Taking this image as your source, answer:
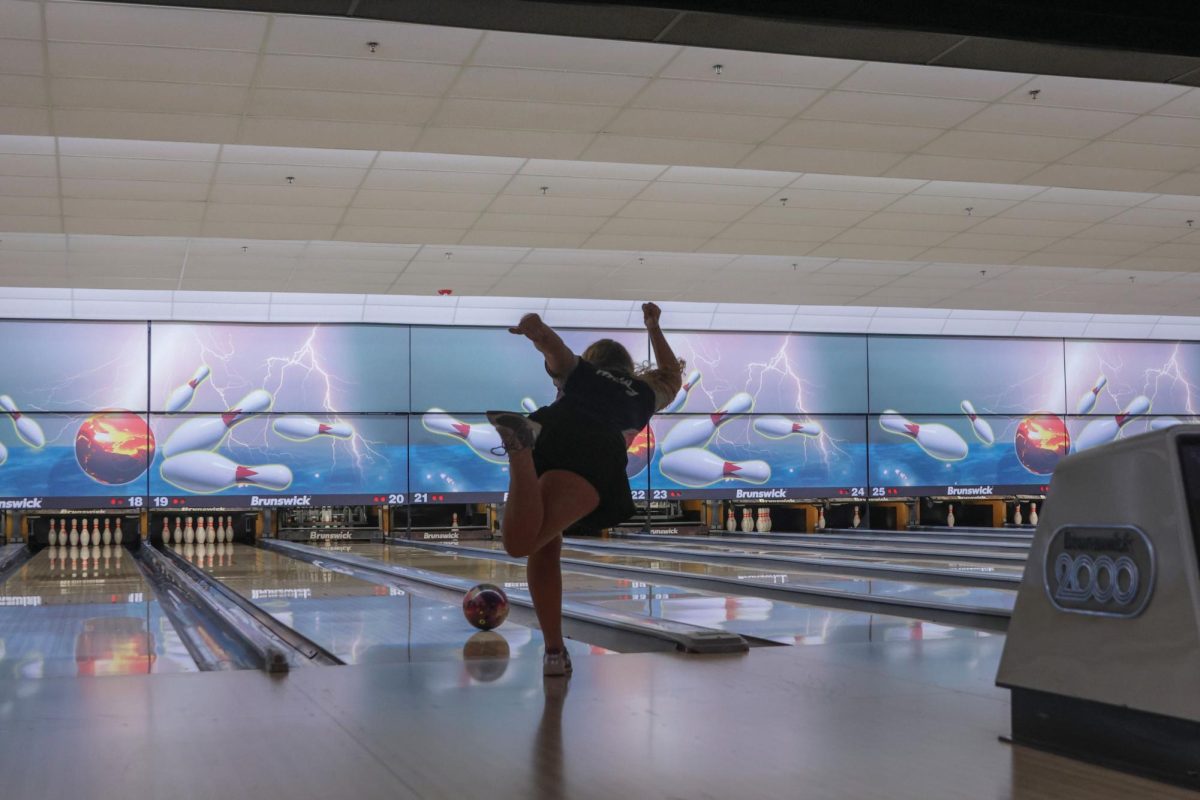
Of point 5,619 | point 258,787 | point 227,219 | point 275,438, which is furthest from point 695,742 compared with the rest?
point 275,438

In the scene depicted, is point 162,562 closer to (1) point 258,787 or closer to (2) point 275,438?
(2) point 275,438

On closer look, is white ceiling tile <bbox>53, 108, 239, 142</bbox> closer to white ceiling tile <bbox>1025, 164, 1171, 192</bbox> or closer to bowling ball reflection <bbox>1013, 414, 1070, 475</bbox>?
white ceiling tile <bbox>1025, 164, 1171, 192</bbox>

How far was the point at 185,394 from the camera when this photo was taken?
1282 cm

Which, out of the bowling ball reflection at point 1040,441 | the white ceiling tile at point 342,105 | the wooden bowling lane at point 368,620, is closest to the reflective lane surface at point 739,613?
the wooden bowling lane at point 368,620

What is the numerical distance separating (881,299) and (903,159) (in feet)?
19.4

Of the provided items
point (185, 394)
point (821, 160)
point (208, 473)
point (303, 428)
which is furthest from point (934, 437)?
point (185, 394)

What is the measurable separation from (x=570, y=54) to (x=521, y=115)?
875 mm

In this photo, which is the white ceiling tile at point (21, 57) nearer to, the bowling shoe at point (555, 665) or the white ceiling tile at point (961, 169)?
the bowling shoe at point (555, 665)

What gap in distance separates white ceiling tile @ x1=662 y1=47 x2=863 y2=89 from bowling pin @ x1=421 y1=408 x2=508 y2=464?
7.72 meters

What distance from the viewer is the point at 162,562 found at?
985 centimetres

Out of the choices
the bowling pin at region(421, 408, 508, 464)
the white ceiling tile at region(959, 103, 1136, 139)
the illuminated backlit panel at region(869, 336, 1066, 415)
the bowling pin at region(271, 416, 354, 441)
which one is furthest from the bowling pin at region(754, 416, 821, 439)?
the white ceiling tile at region(959, 103, 1136, 139)

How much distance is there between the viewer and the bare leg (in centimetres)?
316

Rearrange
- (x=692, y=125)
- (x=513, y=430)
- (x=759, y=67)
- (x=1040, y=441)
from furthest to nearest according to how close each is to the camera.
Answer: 1. (x=1040, y=441)
2. (x=692, y=125)
3. (x=759, y=67)
4. (x=513, y=430)

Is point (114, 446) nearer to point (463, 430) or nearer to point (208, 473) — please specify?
point (208, 473)
